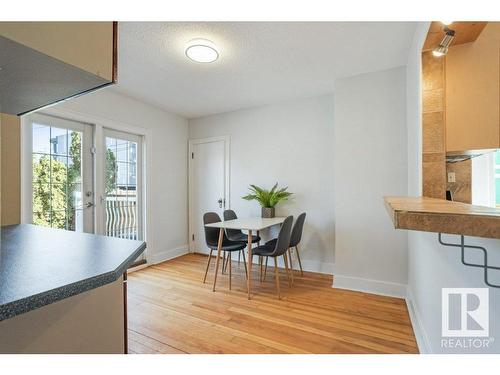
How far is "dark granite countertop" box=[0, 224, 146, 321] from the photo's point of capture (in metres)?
0.50

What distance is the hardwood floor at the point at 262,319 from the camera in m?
1.77

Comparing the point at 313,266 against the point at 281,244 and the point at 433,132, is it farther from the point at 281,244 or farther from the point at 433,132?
the point at 433,132

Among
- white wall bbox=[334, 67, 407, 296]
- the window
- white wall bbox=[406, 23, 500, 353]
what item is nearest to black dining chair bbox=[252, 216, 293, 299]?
white wall bbox=[334, 67, 407, 296]

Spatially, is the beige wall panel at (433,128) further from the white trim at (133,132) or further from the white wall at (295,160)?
the white trim at (133,132)

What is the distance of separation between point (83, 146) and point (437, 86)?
11.4 feet

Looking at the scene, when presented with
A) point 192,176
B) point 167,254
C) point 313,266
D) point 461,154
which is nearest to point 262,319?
point 313,266

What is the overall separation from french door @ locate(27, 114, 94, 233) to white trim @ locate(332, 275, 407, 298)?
300 centimetres

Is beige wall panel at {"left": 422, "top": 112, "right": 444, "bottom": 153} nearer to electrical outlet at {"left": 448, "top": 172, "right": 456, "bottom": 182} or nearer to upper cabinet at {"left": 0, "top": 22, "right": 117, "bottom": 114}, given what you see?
electrical outlet at {"left": 448, "top": 172, "right": 456, "bottom": 182}

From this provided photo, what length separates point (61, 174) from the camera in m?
2.71

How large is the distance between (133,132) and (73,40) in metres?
2.95

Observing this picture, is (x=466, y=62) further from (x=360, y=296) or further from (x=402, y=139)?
(x=360, y=296)

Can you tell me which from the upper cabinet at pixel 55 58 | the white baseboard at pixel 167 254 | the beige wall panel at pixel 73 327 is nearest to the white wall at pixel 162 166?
the white baseboard at pixel 167 254

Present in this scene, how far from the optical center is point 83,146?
294 cm

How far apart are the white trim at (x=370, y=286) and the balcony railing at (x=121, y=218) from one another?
2762 mm
